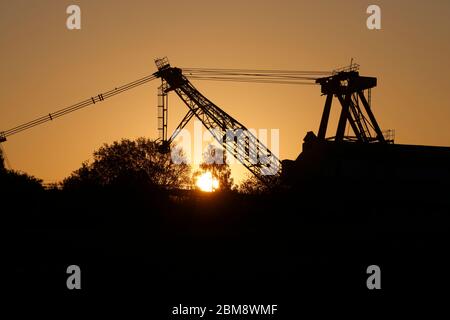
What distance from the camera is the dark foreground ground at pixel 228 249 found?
35188 mm

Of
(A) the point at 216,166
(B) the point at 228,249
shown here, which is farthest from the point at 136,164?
(B) the point at 228,249

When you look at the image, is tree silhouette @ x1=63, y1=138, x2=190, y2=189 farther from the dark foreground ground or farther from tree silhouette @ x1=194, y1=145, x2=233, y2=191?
the dark foreground ground

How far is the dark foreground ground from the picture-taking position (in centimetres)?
3519

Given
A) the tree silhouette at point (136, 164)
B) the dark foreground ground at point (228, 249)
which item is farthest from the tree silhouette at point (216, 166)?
the dark foreground ground at point (228, 249)

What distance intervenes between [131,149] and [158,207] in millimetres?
35577

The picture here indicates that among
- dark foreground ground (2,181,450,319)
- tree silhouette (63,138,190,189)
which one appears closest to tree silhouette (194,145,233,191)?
tree silhouette (63,138,190,189)

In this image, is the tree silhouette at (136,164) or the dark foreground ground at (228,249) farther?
the tree silhouette at (136,164)

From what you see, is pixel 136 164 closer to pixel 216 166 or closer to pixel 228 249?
pixel 216 166

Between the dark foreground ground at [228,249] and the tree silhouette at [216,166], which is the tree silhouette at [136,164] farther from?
the dark foreground ground at [228,249]

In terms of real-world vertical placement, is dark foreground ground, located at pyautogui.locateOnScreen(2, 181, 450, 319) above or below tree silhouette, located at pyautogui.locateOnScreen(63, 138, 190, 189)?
below

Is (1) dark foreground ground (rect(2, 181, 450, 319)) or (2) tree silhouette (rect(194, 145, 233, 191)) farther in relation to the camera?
(2) tree silhouette (rect(194, 145, 233, 191))

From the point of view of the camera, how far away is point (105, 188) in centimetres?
4709

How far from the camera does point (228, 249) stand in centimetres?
4244
